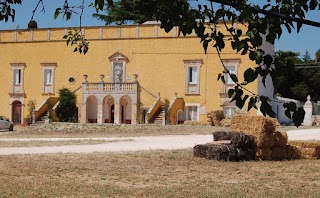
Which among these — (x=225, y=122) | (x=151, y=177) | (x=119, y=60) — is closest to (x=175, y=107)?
(x=225, y=122)

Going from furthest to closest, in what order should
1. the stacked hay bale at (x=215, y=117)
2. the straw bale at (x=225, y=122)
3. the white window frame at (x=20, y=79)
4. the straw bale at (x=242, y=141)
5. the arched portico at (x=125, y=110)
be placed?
1. the white window frame at (x=20, y=79)
2. the arched portico at (x=125, y=110)
3. the stacked hay bale at (x=215, y=117)
4. the straw bale at (x=225, y=122)
5. the straw bale at (x=242, y=141)

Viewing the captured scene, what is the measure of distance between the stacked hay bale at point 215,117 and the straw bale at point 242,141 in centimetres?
2606

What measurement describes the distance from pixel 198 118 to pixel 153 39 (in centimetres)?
738

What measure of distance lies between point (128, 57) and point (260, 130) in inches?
1245

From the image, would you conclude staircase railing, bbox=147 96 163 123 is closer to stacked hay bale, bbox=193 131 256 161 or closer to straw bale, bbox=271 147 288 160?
straw bale, bbox=271 147 288 160

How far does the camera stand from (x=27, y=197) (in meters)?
7.07

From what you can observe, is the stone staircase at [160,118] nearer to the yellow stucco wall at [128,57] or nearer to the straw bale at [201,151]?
the yellow stucco wall at [128,57]

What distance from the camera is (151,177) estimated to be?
9578 millimetres

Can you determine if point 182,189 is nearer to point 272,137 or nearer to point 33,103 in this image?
point 272,137

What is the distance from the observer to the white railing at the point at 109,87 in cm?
4206

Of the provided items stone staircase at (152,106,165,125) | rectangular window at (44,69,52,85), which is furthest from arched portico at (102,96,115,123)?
rectangular window at (44,69,52,85)

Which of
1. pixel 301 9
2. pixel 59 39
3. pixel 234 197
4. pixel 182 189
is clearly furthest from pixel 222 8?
pixel 59 39

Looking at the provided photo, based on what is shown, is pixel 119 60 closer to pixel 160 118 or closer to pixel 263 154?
pixel 160 118

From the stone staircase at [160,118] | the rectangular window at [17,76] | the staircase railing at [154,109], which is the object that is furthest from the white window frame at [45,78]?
the stone staircase at [160,118]
